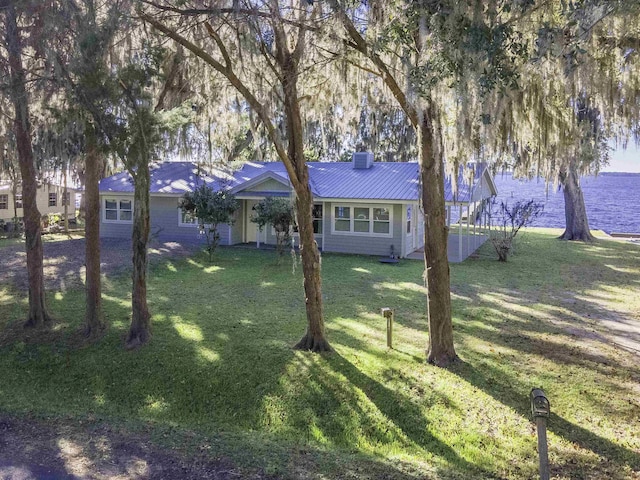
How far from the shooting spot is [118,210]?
20.9 m

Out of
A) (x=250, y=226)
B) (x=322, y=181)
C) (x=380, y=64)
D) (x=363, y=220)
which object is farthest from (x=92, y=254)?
(x=322, y=181)

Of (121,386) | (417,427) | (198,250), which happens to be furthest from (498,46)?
(198,250)

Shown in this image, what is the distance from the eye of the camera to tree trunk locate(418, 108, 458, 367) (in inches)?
258

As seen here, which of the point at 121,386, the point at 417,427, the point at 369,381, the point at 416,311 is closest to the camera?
the point at 417,427

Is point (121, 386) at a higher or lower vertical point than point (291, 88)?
lower

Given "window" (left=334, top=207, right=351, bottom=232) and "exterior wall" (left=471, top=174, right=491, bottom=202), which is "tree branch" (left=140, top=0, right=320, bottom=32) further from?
"exterior wall" (left=471, top=174, right=491, bottom=202)

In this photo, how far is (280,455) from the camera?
15.1 feet

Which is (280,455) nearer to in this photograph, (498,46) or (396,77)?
(498,46)

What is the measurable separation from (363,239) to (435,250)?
10.7 m

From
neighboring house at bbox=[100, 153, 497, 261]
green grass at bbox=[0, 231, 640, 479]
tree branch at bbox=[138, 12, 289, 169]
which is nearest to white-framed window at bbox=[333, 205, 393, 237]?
neighboring house at bbox=[100, 153, 497, 261]

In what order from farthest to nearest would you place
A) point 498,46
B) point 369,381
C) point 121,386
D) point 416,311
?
point 416,311
point 121,386
point 369,381
point 498,46

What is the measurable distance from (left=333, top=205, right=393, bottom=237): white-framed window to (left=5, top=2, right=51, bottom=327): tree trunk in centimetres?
1053

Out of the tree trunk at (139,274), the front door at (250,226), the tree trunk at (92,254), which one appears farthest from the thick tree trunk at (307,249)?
the front door at (250,226)

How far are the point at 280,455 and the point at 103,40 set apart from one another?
551 centimetres
